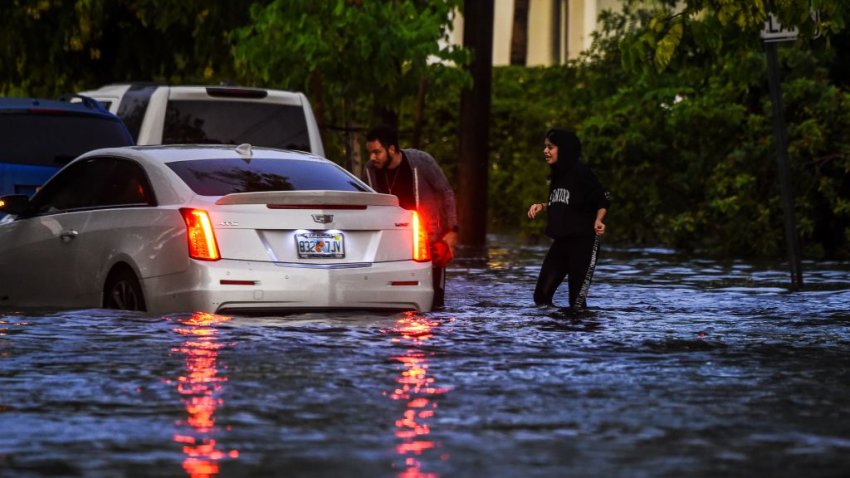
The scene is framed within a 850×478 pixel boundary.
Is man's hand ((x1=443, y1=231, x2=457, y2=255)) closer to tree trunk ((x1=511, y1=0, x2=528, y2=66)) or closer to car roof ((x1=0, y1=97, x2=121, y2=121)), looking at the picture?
car roof ((x1=0, y1=97, x2=121, y2=121))

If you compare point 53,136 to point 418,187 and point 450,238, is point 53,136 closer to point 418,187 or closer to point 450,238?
point 418,187

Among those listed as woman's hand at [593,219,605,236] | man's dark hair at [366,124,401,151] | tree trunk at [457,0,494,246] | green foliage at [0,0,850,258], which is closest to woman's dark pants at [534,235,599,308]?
woman's hand at [593,219,605,236]

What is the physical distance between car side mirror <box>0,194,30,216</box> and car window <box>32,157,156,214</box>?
124 mm

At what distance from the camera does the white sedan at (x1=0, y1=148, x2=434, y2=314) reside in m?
12.7

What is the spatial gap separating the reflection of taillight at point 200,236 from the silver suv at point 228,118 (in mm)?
5853

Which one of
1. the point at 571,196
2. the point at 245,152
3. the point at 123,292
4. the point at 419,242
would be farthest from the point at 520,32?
the point at 123,292

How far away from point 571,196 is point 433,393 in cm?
575

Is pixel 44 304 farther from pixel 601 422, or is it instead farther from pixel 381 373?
pixel 601 422

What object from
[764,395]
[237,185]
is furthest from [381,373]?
[237,185]

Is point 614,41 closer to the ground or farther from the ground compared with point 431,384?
farther from the ground

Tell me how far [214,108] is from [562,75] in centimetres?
1432

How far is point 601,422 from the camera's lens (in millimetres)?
9016

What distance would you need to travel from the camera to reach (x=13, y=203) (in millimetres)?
14453

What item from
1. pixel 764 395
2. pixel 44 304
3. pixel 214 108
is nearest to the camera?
pixel 764 395
